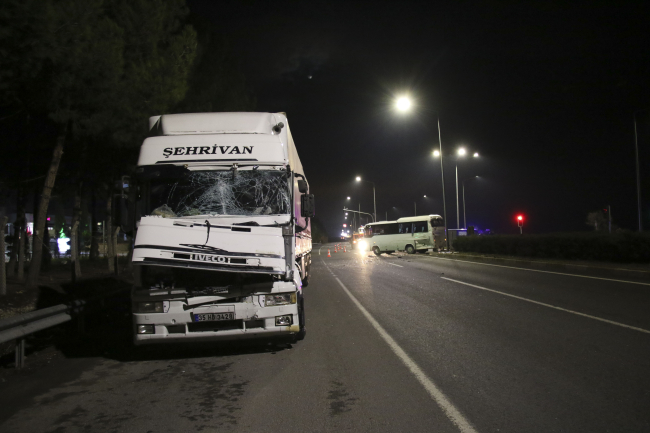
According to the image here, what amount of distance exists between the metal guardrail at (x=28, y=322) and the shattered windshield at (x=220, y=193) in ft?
7.24

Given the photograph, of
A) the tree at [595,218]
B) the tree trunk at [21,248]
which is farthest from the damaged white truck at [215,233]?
the tree at [595,218]

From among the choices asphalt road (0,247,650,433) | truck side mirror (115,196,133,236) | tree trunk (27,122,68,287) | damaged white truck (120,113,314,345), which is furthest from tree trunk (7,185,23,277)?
damaged white truck (120,113,314,345)

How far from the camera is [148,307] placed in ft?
19.9

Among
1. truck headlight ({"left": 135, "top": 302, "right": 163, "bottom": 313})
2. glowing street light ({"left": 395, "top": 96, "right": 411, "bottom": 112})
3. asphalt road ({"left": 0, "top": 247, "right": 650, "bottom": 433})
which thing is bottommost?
asphalt road ({"left": 0, "top": 247, "right": 650, "bottom": 433})

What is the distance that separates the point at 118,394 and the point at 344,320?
4.55 metres

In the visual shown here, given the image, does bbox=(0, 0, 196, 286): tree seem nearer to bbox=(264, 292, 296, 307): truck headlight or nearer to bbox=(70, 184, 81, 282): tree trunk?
bbox=(70, 184, 81, 282): tree trunk

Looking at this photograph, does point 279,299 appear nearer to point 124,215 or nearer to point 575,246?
point 124,215

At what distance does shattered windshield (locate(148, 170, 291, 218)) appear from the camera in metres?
6.98

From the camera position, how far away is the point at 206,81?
63.9 feet

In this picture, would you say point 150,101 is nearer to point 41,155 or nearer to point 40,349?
point 41,155

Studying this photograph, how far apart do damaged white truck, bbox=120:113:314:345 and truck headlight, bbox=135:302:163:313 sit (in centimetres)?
1

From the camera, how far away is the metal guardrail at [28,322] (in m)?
5.88

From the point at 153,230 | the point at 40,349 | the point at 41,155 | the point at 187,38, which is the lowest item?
the point at 40,349

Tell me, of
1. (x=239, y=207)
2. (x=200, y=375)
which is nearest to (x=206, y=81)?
(x=239, y=207)
